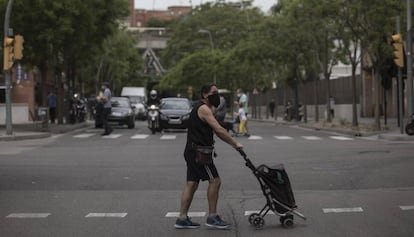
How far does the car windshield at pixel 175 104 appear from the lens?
1254 inches

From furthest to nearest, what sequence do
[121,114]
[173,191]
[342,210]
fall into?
1. [121,114]
2. [173,191]
3. [342,210]

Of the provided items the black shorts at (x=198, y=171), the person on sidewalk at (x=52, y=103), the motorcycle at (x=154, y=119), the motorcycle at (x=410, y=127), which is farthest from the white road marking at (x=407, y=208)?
the person on sidewalk at (x=52, y=103)

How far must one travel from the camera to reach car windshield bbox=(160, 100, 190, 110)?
105ft

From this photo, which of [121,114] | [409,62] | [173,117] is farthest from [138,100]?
[409,62]

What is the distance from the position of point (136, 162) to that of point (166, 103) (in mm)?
15083

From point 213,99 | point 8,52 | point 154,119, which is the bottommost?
point 154,119

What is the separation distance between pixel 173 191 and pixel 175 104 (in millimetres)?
19779

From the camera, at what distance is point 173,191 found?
12.5m

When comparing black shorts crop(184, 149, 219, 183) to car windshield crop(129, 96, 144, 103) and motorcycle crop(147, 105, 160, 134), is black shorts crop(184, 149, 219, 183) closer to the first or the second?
motorcycle crop(147, 105, 160, 134)

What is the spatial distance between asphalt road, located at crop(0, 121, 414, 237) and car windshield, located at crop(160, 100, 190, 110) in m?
10.7

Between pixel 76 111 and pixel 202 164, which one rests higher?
pixel 76 111

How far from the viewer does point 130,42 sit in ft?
221

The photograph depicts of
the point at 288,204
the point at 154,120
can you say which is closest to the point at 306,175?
the point at 288,204

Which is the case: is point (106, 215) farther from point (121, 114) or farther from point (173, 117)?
point (121, 114)
